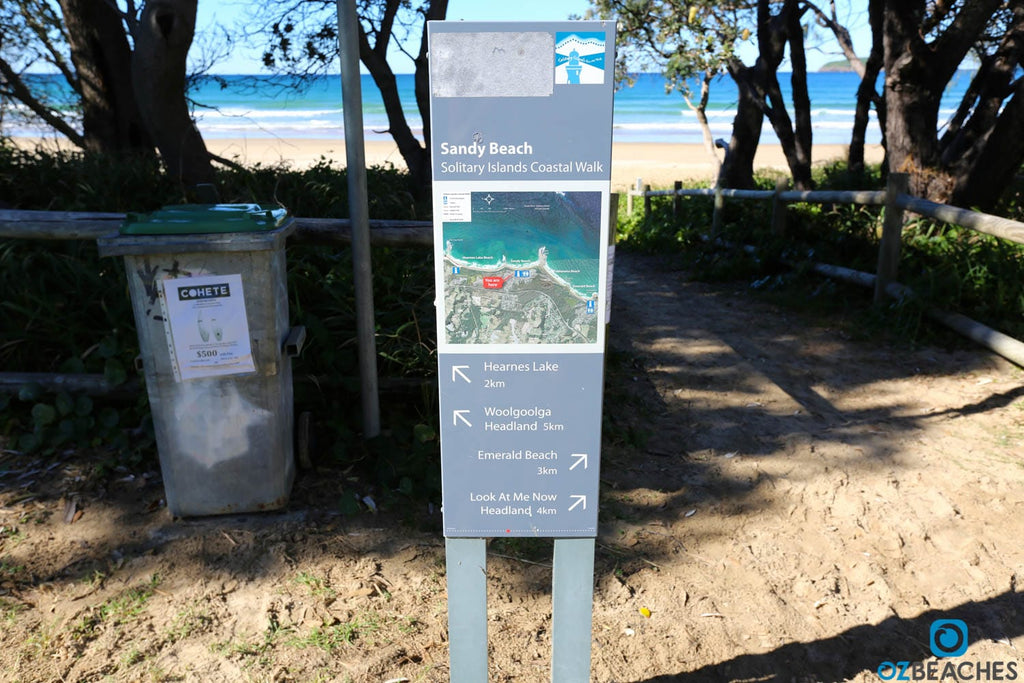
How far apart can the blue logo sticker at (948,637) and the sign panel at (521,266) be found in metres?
1.55

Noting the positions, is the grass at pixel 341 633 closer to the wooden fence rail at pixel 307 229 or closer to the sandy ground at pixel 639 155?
the wooden fence rail at pixel 307 229

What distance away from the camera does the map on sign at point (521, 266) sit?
6.72 ft

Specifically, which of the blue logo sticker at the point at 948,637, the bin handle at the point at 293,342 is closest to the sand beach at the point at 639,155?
the bin handle at the point at 293,342

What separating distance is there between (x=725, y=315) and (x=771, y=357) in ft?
A: 4.43

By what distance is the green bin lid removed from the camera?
307 cm

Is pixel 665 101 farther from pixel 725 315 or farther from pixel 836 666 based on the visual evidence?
pixel 836 666

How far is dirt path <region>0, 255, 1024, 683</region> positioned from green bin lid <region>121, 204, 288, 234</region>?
1.26 metres

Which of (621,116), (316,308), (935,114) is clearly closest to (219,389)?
(316,308)

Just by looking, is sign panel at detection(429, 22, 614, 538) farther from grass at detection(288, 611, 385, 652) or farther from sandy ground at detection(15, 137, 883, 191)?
sandy ground at detection(15, 137, 883, 191)

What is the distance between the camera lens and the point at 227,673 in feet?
8.62

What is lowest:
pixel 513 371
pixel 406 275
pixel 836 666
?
pixel 836 666

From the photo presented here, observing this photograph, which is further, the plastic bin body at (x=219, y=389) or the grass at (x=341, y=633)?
the plastic bin body at (x=219, y=389)

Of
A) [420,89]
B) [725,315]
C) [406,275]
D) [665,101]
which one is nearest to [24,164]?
[420,89]

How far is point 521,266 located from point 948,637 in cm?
220
